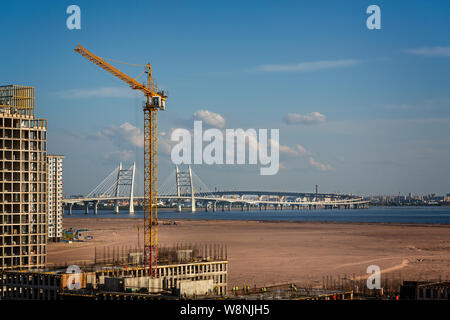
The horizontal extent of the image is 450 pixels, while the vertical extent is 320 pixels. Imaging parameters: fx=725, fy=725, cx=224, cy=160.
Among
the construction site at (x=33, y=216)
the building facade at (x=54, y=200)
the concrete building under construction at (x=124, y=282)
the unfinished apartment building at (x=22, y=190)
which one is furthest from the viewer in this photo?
the building facade at (x=54, y=200)

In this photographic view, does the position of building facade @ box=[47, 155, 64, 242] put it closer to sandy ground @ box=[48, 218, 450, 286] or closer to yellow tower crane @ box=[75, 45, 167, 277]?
sandy ground @ box=[48, 218, 450, 286]

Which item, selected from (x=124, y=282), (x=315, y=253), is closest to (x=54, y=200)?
(x=315, y=253)

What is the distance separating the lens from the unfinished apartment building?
7269cm

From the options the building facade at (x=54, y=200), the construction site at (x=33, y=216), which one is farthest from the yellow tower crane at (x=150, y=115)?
the building facade at (x=54, y=200)

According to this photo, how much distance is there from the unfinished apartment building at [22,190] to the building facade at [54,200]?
59.2 m

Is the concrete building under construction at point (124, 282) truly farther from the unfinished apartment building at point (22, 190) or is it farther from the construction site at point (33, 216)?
the unfinished apartment building at point (22, 190)

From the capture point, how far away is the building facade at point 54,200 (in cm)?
13462

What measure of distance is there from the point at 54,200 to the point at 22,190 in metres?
62.9

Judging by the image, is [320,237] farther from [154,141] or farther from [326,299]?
[326,299]

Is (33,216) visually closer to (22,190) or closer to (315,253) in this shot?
(22,190)

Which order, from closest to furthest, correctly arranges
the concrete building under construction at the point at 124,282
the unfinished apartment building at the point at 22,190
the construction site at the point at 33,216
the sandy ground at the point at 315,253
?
the concrete building under construction at the point at 124,282
the construction site at the point at 33,216
the unfinished apartment building at the point at 22,190
the sandy ground at the point at 315,253

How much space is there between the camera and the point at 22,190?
244 ft
